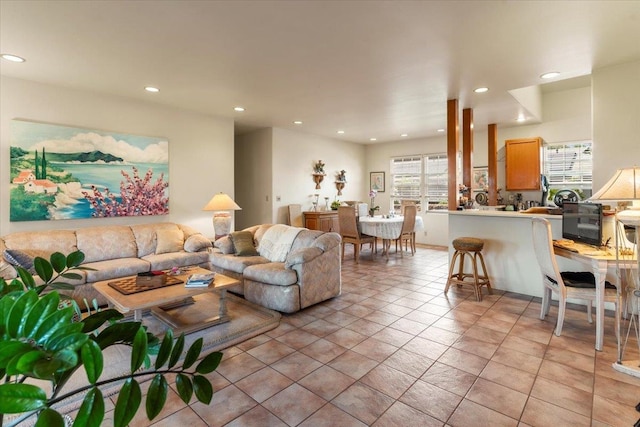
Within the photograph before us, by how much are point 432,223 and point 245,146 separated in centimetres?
490

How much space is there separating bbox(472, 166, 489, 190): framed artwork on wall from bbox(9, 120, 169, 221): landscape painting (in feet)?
20.9

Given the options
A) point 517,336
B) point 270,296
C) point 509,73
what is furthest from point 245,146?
point 517,336

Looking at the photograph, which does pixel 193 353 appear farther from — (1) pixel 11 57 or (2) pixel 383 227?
(2) pixel 383 227

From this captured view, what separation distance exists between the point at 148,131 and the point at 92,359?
4.98 metres

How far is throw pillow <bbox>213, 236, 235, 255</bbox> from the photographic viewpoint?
4.45 m

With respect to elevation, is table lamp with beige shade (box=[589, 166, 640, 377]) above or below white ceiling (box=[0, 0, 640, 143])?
below

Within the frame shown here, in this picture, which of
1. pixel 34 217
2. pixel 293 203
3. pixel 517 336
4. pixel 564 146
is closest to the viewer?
pixel 517 336

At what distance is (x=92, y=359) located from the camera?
53 cm

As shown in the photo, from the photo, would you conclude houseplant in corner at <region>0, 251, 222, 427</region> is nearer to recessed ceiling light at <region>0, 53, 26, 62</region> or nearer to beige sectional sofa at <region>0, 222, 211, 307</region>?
beige sectional sofa at <region>0, 222, 211, 307</region>

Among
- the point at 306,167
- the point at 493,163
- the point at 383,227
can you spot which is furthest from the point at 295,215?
the point at 493,163

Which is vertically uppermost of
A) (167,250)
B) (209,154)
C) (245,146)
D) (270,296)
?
(245,146)

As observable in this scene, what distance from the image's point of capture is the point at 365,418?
6.12ft

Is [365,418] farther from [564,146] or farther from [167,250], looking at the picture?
[564,146]

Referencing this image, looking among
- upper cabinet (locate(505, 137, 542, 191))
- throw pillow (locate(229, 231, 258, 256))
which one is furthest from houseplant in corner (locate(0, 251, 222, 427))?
upper cabinet (locate(505, 137, 542, 191))
